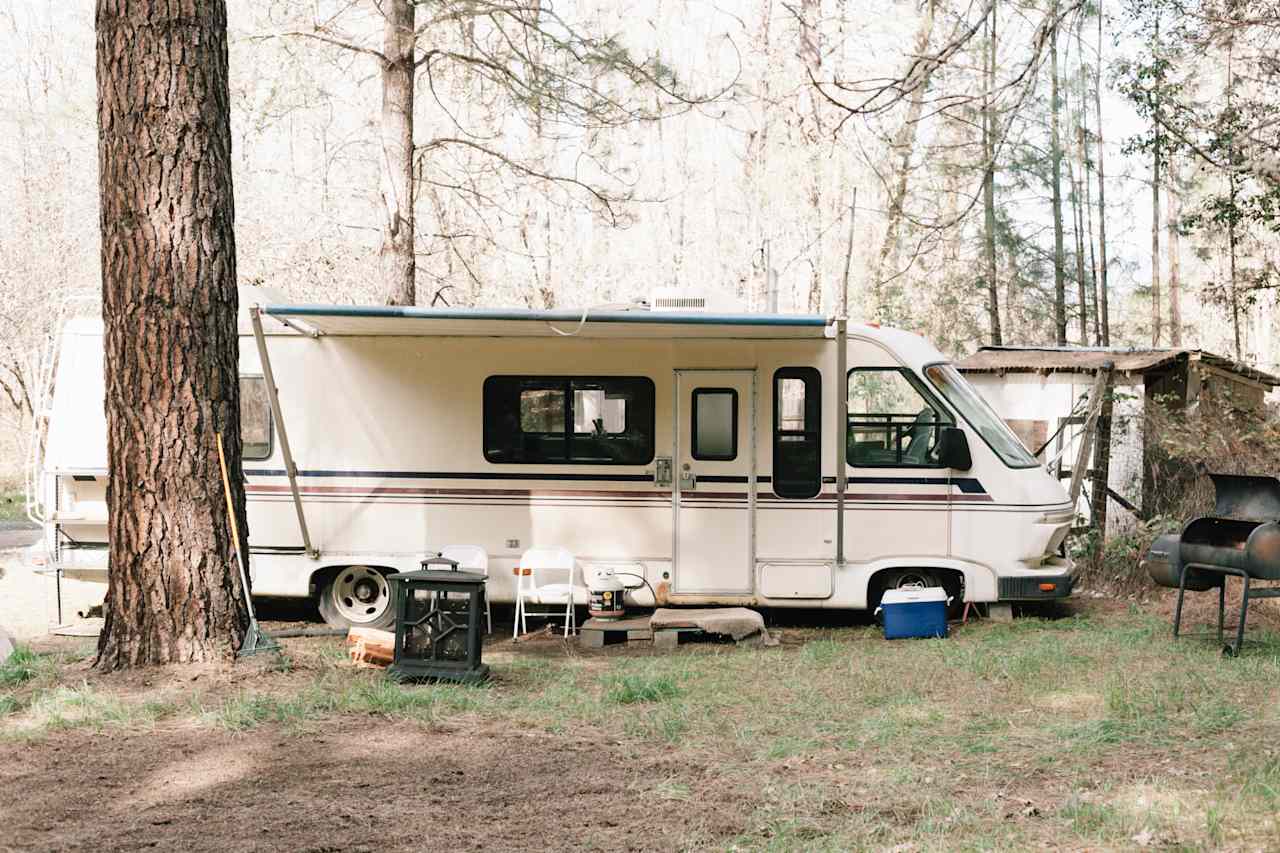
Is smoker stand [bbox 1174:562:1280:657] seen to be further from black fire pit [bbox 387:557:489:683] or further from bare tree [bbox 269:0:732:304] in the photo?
bare tree [bbox 269:0:732:304]

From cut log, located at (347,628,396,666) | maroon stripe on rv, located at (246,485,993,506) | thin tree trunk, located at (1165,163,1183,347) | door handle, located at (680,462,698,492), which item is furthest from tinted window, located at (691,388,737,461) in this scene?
thin tree trunk, located at (1165,163,1183,347)

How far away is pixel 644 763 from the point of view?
210 inches

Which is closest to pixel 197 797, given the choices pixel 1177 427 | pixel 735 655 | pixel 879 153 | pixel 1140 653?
pixel 735 655

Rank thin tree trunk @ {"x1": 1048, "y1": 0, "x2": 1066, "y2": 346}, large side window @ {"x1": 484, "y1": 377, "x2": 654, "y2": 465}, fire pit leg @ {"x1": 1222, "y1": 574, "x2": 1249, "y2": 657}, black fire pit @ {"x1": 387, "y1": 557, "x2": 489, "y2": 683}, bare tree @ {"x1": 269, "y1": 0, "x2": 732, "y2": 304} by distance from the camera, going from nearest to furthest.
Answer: black fire pit @ {"x1": 387, "y1": 557, "x2": 489, "y2": 683}
fire pit leg @ {"x1": 1222, "y1": 574, "x2": 1249, "y2": 657}
large side window @ {"x1": 484, "y1": 377, "x2": 654, "y2": 465}
bare tree @ {"x1": 269, "y1": 0, "x2": 732, "y2": 304}
thin tree trunk @ {"x1": 1048, "y1": 0, "x2": 1066, "y2": 346}

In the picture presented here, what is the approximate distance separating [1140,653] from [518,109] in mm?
8492

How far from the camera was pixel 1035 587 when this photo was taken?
8977 millimetres

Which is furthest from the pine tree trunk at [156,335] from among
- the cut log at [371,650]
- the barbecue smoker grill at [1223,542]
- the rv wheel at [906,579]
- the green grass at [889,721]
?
the barbecue smoker grill at [1223,542]

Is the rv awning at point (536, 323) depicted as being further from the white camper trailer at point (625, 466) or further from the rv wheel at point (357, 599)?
the rv wheel at point (357, 599)

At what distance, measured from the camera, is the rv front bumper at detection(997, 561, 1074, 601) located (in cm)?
896

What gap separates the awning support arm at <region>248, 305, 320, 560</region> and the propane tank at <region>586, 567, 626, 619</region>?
2.21m

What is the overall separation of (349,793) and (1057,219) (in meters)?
16.0

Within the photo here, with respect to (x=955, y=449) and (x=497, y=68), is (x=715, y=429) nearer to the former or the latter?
(x=955, y=449)

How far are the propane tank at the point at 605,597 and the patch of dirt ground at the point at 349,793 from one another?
9.70 feet

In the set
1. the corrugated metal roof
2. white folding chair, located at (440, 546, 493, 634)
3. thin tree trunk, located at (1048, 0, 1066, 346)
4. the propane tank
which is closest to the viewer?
the propane tank
